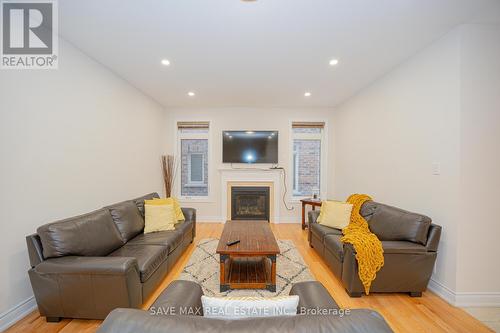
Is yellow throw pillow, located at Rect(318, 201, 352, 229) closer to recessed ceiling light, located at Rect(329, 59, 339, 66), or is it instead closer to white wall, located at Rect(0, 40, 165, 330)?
recessed ceiling light, located at Rect(329, 59, 339, 66)

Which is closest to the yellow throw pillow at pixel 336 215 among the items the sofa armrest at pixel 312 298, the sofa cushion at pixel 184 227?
the sofa armrest at pixel 312 298

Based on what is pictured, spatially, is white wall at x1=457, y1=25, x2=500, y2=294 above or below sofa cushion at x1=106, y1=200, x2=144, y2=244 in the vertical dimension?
above

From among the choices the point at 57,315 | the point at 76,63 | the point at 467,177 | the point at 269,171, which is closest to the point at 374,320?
the point at 467,177

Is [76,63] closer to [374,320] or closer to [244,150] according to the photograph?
[244,150]

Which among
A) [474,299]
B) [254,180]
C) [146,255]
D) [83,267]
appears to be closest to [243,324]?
[83,267]

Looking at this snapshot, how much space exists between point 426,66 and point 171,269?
158 inches

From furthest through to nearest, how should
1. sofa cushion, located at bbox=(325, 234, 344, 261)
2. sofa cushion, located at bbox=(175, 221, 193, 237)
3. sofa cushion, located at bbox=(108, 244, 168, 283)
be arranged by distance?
sofa cushion, located at bbox=(175, 221, 193, 237) → sofa cushion, located at bbox=(325, 234, 344, 261) → sofa cushion, located at bbox=(108, 244, 168, 283)

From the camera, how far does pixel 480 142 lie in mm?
2057

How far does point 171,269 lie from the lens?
271 cm

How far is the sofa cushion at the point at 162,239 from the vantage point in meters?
2.51

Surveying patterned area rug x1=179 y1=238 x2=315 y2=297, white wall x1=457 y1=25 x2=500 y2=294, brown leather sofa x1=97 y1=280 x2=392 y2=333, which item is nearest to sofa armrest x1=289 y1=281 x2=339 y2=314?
brown leather sofa x1=97 y1=280 x2=392 y2=333

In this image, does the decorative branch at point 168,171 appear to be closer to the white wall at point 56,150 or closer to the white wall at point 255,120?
the white wall at point 255,120

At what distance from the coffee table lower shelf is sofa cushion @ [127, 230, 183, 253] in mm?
738

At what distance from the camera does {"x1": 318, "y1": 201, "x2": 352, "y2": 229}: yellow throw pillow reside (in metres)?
3.10
